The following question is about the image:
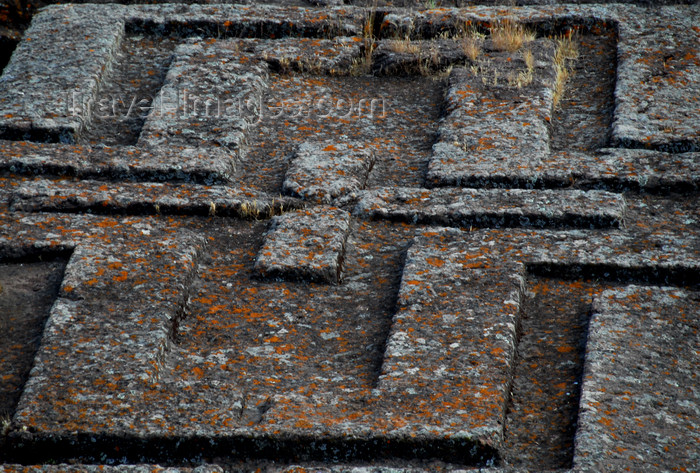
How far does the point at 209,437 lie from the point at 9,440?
813 mm

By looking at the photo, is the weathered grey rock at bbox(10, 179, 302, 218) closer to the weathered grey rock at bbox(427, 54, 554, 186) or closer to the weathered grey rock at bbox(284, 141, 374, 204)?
the weathered grey rock at bbox(284, 141, 374, 204)

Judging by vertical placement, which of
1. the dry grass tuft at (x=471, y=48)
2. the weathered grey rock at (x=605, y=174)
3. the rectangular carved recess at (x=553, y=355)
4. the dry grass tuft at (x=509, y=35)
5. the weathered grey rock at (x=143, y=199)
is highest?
the dry grass tuft at (x=509, y=35)

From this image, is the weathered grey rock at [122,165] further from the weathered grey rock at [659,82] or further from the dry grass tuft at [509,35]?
the weathered grey rock at [659,82]

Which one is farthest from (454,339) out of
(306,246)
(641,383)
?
(306,246)

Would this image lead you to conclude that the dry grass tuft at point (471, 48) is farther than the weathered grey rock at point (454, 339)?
Yes

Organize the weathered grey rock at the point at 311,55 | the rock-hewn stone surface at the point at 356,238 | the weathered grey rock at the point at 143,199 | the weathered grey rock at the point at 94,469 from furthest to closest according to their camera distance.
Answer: the weathered grey rock at the point at 311,55
the weathered grey rock at the point at 143,199
the rock-hewn stone surface at the point at 356,238
the weathered grey rock at the point at 94,469

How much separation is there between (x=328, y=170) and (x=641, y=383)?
233cm

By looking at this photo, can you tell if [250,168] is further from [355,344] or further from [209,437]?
[209,437]

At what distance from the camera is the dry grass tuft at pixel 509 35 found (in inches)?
231

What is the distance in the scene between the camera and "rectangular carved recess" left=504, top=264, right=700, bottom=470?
308 cm

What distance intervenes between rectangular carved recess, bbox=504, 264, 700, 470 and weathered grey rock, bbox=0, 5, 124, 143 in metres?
3.26

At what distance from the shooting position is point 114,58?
19.7ft

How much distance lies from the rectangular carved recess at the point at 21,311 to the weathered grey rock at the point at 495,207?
1.76 m

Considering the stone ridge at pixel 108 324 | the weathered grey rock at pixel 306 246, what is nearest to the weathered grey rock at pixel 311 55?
the weathered grey rock at pixel 306 246
